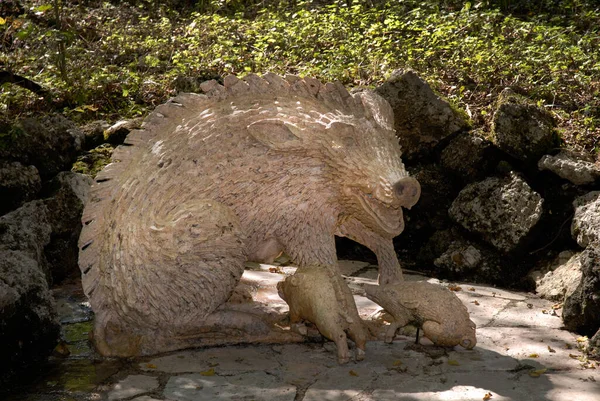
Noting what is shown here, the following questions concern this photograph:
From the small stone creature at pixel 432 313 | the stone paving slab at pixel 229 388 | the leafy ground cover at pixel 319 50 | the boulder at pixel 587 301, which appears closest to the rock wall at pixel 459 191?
the leafy ground cover at pixel 319 50

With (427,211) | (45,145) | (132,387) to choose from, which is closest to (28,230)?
(45,145)

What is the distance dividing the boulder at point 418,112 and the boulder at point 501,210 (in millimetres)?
590

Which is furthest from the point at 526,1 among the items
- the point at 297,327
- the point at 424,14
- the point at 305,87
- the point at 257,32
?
the point at 297,327

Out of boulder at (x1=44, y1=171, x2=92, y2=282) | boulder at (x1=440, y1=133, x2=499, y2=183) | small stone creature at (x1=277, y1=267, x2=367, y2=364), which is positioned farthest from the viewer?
boulder at (x1=440, y1=133, x2=499, y2=183)

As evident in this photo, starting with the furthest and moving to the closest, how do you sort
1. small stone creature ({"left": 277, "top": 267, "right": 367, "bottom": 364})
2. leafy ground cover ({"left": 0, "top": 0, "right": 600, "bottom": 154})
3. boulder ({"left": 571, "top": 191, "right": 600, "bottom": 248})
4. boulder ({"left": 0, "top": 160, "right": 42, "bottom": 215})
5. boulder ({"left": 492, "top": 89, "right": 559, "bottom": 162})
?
leafy ground cover ({"left": 0, "top": 0, "right": 600, "bottom": 154})
boulder ({"left": 492, "top": 89, "right": 559, "bottom": 162})
boulder ({"left": 0, "top": 160, "right": 42, "bottom": 215})
boulder ({"left": 571, "top": 191, "right": 600, "bottom": 248})
small stone creature ({"left": 277, "top": 267, "right": 367, "bottom": 364})

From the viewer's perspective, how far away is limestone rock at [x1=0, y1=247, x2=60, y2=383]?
462 centimetres

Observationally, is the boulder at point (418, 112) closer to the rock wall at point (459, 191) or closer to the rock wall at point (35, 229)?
the rock wall at point (459, 191)

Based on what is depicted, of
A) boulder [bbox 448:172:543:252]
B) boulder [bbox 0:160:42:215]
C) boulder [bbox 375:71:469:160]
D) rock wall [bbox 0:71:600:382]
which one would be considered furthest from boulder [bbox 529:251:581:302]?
boulder [bbox 0:160:42:215]

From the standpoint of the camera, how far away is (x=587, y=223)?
5.67 metres

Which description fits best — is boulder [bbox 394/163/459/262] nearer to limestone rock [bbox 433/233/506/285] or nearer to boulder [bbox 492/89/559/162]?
limestone rock [bbox 433/233/506/285]

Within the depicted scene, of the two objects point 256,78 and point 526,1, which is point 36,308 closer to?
point 256,78

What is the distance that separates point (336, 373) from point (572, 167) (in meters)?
3.11

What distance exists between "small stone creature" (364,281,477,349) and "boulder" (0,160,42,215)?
10.6 feet

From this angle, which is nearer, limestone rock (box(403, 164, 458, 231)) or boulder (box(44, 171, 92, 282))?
boulder (box(44, 171, 92, 282))
